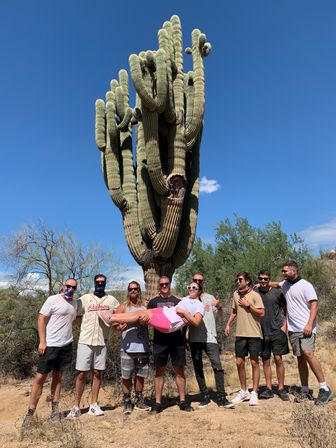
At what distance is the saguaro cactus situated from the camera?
7863 millimetres

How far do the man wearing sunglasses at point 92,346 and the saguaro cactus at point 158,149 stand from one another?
121 inches

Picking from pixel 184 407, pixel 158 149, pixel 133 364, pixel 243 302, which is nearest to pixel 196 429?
pixel 184 407

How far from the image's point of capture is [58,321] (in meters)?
5.02

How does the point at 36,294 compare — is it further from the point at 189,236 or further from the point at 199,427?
the point at 199,427

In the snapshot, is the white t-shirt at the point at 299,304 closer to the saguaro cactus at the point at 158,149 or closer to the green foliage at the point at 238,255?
the saguaro cactus at the point at 158,149

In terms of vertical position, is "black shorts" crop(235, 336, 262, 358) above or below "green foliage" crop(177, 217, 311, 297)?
below

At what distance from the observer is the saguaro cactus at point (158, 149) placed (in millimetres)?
7863

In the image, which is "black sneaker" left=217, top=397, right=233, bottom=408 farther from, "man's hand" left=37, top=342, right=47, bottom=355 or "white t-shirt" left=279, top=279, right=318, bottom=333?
"man's hand" left=37, top=342, right=47, bottom=355

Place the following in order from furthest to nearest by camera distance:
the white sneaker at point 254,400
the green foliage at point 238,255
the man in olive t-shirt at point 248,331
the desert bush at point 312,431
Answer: the green foliage at point 238,255, the man in olive t-shirt at point 248,331, the white sneaker at point 254,400, the desert bush at point 312,431

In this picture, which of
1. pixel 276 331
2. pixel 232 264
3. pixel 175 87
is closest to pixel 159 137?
pixel 175 87

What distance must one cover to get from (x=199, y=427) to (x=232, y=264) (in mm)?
12163

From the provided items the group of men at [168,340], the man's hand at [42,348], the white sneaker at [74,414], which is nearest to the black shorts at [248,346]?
the group of men at [168,340]

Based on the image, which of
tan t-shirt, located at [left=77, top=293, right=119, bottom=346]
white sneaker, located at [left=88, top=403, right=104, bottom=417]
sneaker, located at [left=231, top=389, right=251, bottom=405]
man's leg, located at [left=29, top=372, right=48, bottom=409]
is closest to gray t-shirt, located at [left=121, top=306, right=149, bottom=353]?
tan t-shirt, located at [left=77, top=293, right=119, bottom=346]

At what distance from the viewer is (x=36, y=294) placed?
11594 millimetres
